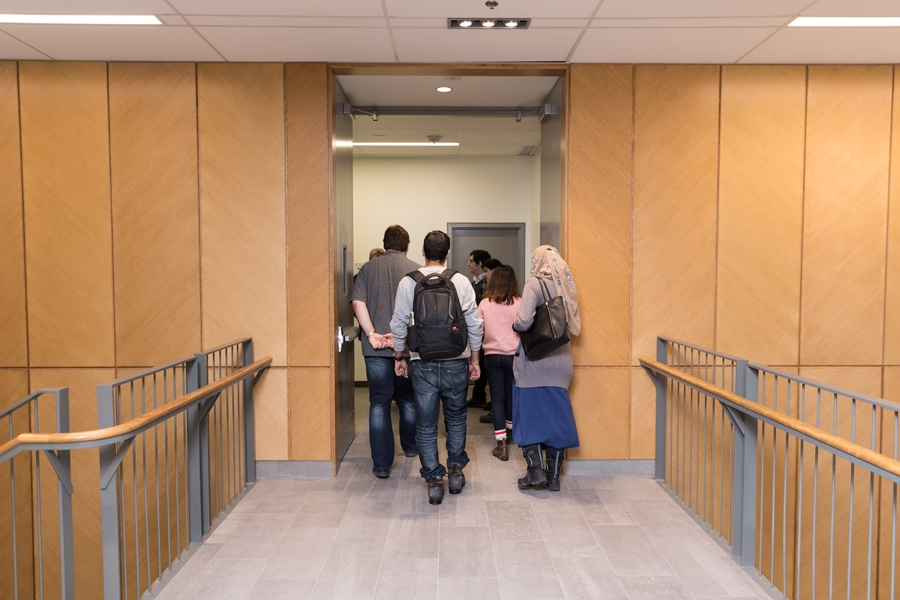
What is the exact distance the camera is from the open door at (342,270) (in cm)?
449

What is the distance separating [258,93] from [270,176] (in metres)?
0.60

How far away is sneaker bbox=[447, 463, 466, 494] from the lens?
4.03m

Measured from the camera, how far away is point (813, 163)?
4.44 metres

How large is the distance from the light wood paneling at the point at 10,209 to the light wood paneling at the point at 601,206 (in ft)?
13.1

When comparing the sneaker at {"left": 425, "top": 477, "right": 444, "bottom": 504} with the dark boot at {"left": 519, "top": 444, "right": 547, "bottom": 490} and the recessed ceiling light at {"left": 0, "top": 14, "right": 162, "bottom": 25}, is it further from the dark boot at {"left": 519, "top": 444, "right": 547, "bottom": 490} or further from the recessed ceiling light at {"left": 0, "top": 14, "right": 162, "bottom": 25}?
the recessed ceiling light at {"left": 0, "top": 14, "right": 162, "bottom": 25}

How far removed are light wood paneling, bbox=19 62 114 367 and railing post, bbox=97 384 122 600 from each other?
6.94 ft

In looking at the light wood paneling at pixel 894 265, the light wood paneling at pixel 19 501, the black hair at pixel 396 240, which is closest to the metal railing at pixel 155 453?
the light wood paneling at pixel 19 501

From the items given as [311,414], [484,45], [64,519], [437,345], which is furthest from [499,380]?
[64,519]

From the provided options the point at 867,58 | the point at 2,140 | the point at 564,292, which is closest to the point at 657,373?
the point at 564,292

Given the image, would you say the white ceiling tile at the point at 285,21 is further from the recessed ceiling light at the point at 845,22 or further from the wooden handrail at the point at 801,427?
the wooden handrail at the point at 801,427

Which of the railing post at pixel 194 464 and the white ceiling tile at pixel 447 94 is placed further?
the white ceiling tile at pixel 447 94

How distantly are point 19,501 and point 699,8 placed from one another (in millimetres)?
5696

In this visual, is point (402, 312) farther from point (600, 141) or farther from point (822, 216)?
point (822, 216)

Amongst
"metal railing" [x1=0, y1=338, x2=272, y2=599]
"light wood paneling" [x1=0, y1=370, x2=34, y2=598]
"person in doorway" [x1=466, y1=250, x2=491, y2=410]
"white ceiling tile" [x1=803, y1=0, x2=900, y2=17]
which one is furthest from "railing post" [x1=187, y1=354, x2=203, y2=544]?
"white ceiling tile" [x1=803, y1=0, x2=900, y2=17]
